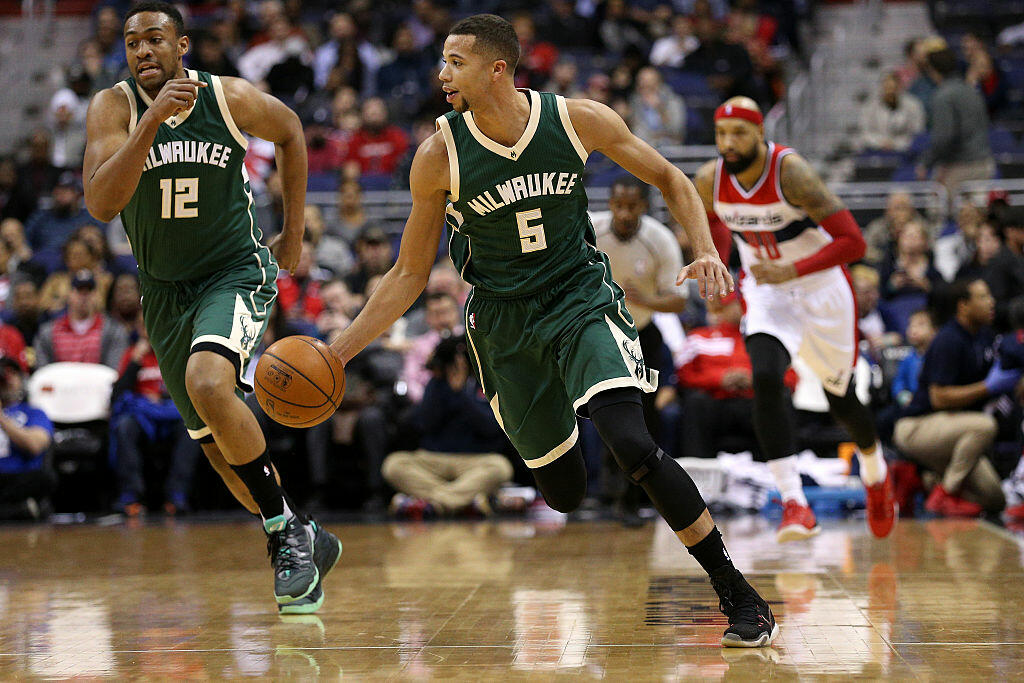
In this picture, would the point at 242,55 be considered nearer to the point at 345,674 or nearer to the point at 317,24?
the point at 317,24

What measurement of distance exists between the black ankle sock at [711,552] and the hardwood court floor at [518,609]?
27 cm

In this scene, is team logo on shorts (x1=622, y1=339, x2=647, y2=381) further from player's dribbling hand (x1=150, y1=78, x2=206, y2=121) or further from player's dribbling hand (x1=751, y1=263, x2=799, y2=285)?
player's dribbling hand (x1=751, y1=263, x2=799, y2=285)

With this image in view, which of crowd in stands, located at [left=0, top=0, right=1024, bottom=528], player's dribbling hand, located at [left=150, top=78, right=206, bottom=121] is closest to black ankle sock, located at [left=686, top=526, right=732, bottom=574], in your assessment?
player's dribbling hand, located at [left=150, top=78, right=206, bottom=121]

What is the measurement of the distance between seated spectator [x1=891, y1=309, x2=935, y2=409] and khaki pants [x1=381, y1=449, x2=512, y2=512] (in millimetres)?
2939

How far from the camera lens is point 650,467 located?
153 inches

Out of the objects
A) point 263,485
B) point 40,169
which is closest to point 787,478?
point 263,485

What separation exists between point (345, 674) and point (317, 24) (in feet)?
44.2

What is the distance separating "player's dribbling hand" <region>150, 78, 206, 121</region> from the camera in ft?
A: 14.0

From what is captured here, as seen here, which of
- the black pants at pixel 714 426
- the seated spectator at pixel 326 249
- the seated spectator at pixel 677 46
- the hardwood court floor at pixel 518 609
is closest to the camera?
the hardwood court floor at pixel 518 609

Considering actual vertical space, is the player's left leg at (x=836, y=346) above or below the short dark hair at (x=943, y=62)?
below

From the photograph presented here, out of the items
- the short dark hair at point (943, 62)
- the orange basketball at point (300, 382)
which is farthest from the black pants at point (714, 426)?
the orange basketball at point (300, 382)

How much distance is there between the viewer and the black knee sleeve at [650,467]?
12.7ft

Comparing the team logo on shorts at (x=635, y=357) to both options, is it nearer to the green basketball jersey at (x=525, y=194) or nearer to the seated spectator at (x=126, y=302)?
the green basketball jersey at (x=525, y=194)

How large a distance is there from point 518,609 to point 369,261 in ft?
19.6
